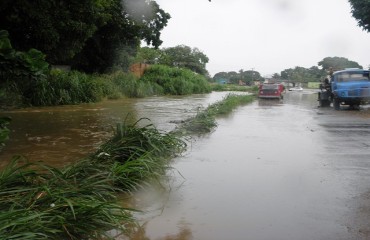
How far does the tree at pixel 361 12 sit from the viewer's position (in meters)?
19.5

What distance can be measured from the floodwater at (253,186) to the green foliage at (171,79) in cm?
2809

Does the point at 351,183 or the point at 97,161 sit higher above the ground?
the point at 97,161

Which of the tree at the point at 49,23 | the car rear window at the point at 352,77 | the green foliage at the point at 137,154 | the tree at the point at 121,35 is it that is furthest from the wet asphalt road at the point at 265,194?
the tree at the point at 121,35

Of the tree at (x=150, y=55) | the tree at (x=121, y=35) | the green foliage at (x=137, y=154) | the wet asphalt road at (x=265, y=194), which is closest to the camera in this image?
the wet asphalt road at (x=265, y=194)

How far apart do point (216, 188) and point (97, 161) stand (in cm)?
173

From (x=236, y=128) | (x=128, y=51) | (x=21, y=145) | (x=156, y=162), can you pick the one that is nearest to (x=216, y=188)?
(x=156, y=162)

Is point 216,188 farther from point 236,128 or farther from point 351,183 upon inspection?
point 236,128

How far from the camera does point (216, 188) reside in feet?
17.1

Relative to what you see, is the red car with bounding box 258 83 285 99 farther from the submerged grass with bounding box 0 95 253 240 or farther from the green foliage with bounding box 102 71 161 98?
the submerged grass with bounding box 0 95 253 240

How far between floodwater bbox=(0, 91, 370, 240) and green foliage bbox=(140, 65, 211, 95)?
92.1ft

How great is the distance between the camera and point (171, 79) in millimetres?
39688

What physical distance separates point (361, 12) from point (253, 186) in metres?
17.8

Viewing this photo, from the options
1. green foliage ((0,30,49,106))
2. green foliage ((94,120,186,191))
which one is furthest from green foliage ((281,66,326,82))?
green foliage ((0,30,49,106))

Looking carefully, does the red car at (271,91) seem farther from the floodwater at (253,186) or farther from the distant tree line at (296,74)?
the distant tree line at (296,74)
